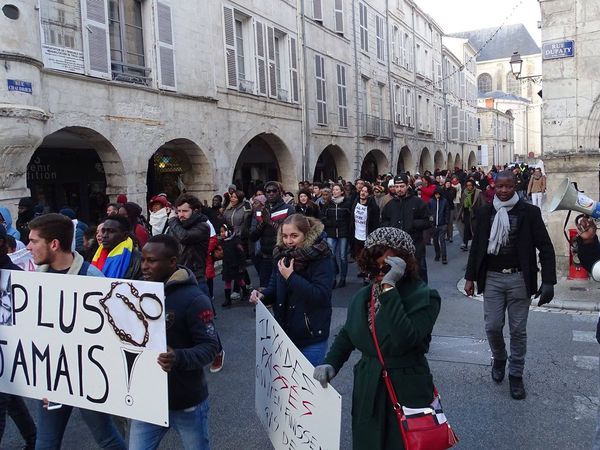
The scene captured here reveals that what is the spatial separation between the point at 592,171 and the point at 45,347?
828 centimetres

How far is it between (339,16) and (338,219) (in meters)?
13.8

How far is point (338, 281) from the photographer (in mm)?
9297

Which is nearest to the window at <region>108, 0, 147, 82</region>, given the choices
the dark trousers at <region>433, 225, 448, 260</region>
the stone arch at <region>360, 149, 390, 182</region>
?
the dark trousers at <region>433, 225, 448, 260</region>

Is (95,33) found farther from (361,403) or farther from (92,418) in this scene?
(361,403)

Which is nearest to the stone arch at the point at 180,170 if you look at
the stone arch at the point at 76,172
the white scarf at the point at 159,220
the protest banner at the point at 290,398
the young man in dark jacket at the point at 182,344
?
the stone arch at the point at 76,172

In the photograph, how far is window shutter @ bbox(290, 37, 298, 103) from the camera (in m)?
17.0

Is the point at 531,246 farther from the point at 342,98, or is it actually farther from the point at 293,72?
the point at 342,98

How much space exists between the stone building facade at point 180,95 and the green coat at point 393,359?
25.0 ft

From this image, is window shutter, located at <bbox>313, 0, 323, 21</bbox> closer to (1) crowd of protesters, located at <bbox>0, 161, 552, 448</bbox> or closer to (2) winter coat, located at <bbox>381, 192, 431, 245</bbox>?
(1) crowd of protesters, located at <bbox>0, 161, 552, 448</bbox>

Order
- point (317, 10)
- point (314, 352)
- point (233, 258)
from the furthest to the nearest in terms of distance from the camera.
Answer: point (317, 10), point (233, 258), point (314, 352)

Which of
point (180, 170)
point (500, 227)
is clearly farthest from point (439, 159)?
point (500, 227)

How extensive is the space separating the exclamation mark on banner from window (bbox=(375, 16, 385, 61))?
2326 cm

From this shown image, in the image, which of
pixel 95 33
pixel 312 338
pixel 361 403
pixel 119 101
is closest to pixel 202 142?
pixel 119 101

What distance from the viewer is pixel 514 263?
438 cm
